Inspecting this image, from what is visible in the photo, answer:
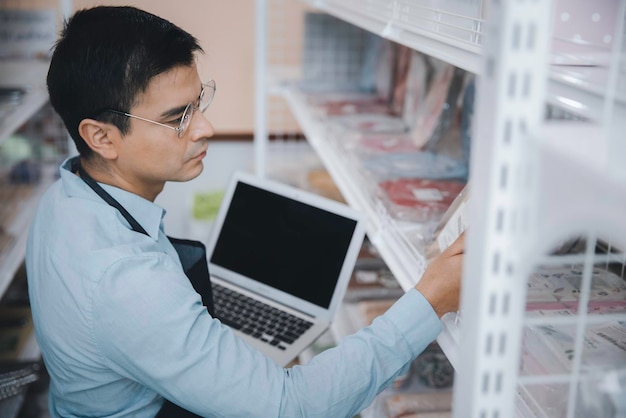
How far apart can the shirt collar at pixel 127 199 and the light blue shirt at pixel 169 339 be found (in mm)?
51

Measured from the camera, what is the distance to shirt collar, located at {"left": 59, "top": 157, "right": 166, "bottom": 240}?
1297mm

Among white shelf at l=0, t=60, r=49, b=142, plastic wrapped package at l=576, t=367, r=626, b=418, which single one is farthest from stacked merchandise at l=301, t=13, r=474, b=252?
white shelf at l=0, t=60, r=49, b=142

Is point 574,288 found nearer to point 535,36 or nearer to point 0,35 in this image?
point 535,36

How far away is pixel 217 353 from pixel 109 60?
540 millimetres

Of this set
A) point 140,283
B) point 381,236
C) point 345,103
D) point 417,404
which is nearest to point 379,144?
point 345,103

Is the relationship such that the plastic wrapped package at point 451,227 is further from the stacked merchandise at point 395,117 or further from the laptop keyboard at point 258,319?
the laptop keyboard at point 258,319

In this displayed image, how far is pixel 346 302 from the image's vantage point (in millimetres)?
2111

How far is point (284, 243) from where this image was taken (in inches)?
67.5

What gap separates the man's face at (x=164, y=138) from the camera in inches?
49.8

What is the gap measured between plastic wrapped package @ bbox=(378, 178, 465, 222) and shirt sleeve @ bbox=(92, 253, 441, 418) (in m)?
0.44

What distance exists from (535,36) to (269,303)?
120 cm

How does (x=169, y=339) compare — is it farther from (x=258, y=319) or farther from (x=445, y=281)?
(x=258, y=319)

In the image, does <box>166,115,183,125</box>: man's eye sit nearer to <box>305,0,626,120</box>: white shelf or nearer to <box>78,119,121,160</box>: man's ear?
<box>78,119,121,160</box>: man's ear

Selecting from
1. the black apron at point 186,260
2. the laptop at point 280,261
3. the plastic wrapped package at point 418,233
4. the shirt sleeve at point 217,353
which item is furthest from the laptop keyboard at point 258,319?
the shirt sleeve at point 217,353
